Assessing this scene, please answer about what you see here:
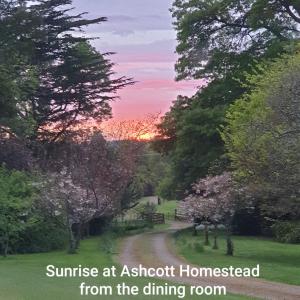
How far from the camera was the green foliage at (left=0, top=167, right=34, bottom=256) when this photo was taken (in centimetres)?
3069

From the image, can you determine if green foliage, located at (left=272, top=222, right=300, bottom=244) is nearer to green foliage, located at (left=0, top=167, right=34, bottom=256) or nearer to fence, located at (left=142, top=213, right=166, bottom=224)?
green foliage, located at (left=0, top=167, right=34, bottom=256)

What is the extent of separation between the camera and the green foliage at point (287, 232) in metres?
39.9

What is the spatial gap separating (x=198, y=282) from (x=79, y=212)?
49.1 ft

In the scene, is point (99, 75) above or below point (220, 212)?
above

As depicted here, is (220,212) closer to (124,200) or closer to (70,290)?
(70,290)

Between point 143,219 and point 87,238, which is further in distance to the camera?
point 143,219

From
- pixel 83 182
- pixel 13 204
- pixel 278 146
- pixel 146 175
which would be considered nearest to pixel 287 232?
pixel 83 182

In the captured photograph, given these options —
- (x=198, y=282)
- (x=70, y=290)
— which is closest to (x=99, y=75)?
(x=198, y=282)

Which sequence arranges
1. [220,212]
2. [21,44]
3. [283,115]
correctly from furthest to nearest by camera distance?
[21,44]
[220,212]
[283,115]

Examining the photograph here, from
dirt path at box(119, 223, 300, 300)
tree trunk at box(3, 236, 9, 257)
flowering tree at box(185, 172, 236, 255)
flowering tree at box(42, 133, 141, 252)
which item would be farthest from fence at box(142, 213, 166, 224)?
dirt path at box(119, 223, 300, 300)

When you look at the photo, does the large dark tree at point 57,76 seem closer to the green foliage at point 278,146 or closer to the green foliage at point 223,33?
the green foliage at point 223,33

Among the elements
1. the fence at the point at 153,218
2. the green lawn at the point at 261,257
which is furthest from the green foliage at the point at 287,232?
the fence at the point at 153,218

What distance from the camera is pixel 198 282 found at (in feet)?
65.2

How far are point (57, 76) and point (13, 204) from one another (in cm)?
1743
